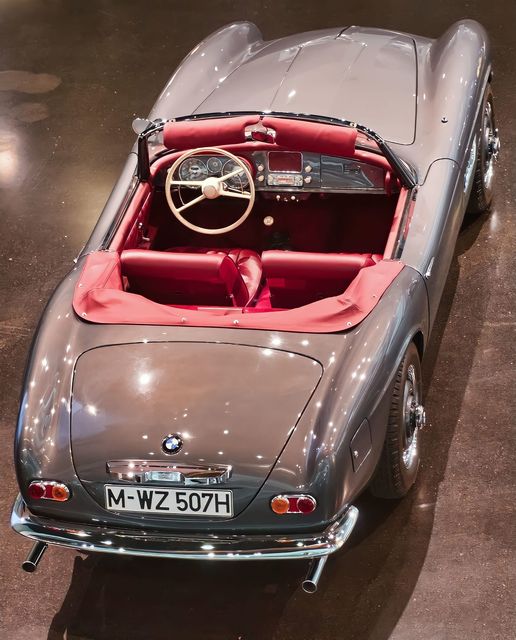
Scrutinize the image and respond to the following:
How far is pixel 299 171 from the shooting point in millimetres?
4832

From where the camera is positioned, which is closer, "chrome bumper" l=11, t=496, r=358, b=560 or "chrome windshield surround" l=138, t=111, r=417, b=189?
"chrome bumper" l=11, t=496, r=358, b=560

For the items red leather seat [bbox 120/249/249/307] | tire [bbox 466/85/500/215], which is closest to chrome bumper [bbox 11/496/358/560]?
red leather seat [bbox 120/249/249/307]

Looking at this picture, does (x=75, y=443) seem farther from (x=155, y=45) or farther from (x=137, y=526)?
(x=155, y=45)

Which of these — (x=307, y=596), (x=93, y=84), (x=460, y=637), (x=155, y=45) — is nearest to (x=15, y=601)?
(x=307, y=596)

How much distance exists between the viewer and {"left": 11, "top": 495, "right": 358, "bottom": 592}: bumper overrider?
3.58 m

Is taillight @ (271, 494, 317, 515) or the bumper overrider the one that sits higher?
taillight @ (271, 494, 317, 515)

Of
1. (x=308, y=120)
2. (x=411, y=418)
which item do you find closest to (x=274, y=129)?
(x=308, y=120)

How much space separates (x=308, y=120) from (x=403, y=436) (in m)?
1.50

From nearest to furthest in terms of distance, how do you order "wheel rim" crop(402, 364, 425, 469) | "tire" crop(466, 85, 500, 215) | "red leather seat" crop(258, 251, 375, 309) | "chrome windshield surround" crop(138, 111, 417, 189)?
"wheel rim" crop(402, 364, 425, 469) → "red leather seat" crop(258, 251, 375, 309) → "chrome windshield surround" crop(138, 111, 417, 189) → "tire" crop(466, 85, 500, 215)

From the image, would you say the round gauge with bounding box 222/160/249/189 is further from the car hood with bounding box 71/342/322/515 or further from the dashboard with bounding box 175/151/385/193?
the car hood with bounding box 71/342/322/515

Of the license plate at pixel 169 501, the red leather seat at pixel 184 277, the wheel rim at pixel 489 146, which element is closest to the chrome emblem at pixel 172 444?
the license plate at pixel 169 501

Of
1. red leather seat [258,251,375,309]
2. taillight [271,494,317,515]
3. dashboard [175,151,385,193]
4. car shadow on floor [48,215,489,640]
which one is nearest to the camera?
taillight [271,494,317,515]

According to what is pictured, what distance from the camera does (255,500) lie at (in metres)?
3.54

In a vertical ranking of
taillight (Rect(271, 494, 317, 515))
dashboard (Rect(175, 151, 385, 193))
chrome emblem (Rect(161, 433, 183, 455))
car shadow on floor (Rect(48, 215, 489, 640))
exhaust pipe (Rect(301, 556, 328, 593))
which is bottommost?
car shadow on floor (Rect(48, 215, 489, 640))
